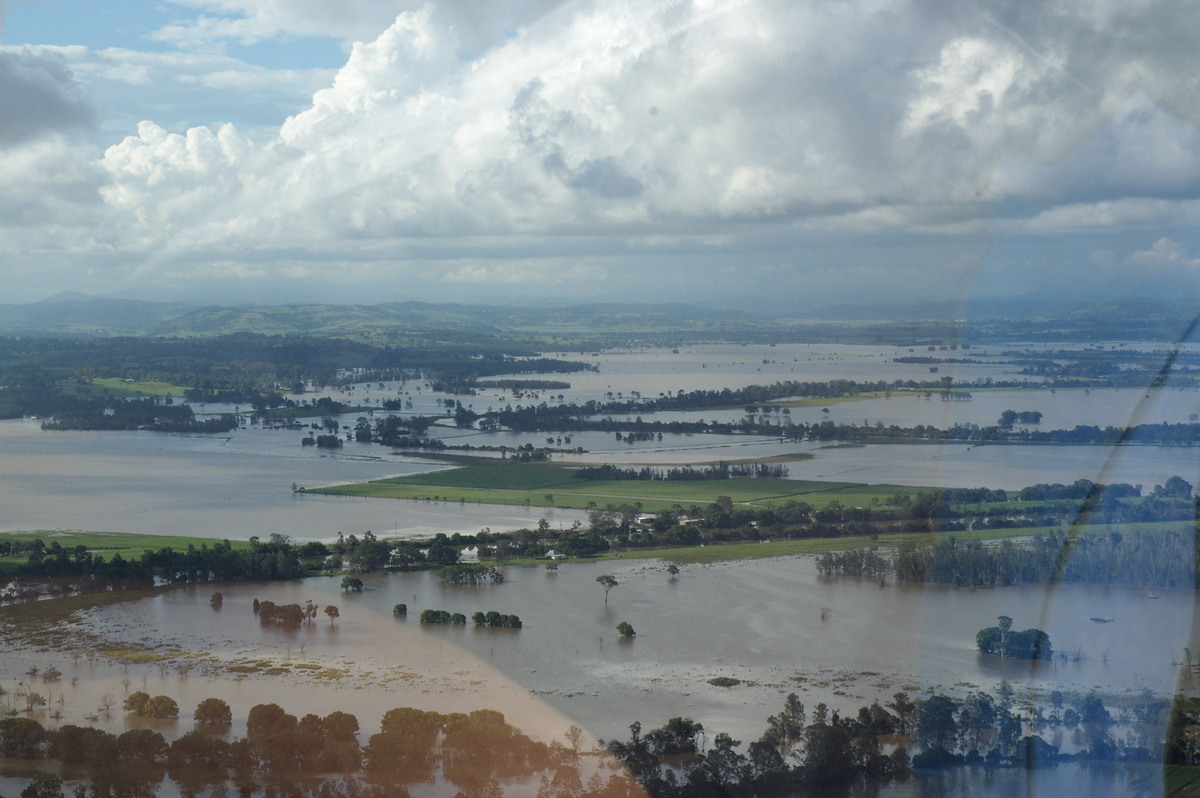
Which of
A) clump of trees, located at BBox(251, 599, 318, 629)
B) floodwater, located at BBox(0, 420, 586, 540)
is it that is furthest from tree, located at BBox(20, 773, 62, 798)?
floodwater, located at BBox(0, 420, 586, 540)

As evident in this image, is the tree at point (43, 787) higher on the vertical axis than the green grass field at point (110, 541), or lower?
lower

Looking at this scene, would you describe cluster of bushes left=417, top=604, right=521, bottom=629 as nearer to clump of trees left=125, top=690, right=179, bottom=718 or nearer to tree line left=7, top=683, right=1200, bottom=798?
tree line left=7, top=683, right=1200, bottom=798

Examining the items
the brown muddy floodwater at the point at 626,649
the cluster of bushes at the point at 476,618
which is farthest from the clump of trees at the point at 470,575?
the cluster of bushes at the point at 476,618

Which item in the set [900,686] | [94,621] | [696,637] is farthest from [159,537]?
[900,686]

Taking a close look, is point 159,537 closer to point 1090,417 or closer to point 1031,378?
point 1090,417

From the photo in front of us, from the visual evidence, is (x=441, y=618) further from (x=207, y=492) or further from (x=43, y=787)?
(x=207, y=492)

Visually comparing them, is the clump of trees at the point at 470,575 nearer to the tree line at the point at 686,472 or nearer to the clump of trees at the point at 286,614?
the clump of trees at the point at 286,614
